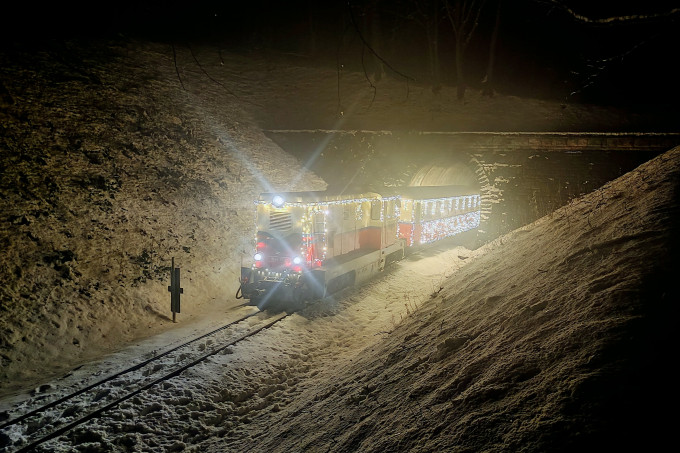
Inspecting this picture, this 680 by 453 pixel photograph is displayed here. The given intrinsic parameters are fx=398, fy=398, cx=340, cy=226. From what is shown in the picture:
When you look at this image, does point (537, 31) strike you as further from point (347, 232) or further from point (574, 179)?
point (347, 232)

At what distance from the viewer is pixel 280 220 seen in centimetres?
1291

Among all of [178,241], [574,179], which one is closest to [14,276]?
[178,241]

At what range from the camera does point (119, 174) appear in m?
14.8

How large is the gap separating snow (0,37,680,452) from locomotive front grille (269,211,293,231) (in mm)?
2783

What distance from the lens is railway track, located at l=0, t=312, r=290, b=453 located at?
6463mm

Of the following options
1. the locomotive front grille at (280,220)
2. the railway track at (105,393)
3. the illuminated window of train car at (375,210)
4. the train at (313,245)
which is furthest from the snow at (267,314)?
the locomotive front grille at (280,220)

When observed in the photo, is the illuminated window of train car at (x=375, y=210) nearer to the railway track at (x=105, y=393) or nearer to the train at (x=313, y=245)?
the train at (x=313, y=245)

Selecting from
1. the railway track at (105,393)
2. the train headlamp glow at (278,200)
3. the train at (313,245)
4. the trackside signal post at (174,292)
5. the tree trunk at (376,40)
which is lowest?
the railway track at (105,393)

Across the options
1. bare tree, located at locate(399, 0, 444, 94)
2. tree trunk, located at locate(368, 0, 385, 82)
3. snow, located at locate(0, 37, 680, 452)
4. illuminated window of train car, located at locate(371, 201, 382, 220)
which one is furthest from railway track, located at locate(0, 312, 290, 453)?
tree trunk, located at locate(368, 0, 385, 82)

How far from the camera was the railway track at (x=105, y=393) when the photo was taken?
21.2ft

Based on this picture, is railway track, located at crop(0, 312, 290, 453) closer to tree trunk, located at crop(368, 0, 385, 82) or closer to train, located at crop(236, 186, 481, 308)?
train, located at crop(236, 186, 481, 308)

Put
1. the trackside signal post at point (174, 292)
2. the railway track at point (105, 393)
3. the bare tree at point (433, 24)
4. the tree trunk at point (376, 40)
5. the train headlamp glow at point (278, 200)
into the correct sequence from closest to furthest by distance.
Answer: the railway track at point (105, 393)
the trackside signal post at point (174, 292)
the train headlamp glow at point (278, 200)
the bare tree at point (433, 24)
the tree trunk at point (376, 40)

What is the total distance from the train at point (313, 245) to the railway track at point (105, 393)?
225 cm

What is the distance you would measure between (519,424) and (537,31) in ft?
126
